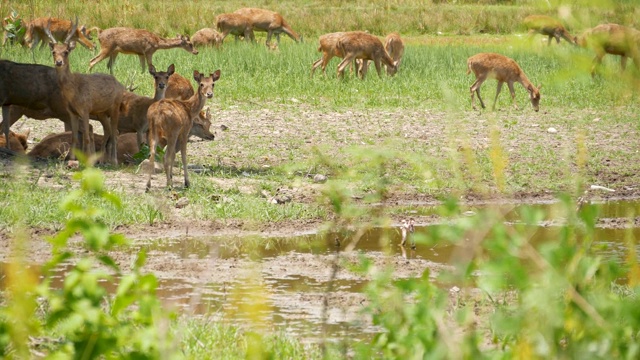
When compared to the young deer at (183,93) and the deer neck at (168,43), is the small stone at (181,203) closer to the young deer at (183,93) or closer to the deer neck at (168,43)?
the young deer at (183,93)

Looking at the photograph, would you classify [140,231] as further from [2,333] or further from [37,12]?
[37,12]

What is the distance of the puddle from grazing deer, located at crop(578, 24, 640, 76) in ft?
8.53

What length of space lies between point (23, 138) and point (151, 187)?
2.77 meters

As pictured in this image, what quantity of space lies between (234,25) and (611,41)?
30.6m

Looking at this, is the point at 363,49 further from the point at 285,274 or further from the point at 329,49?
the point at 285,274

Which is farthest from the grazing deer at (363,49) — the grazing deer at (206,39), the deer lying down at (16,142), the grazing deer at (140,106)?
the deer lying down at (16,142)

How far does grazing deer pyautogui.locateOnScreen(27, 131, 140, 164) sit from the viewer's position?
43.3 ft

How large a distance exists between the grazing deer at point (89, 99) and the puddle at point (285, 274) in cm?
363

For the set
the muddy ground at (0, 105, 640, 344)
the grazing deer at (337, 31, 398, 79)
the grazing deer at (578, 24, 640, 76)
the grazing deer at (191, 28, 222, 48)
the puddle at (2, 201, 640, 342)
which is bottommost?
the grazing deer at (191, 28, 222, 48)

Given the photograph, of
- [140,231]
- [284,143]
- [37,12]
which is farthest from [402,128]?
[37,12]

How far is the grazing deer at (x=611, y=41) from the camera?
3592 mm

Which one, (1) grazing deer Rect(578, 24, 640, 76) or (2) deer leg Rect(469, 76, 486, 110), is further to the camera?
(2) deer leg Rect(469, 76, 486, 110)

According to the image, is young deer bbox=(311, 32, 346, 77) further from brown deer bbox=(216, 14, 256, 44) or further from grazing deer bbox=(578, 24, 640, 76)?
grazing deer bbox=(578, 24, 640, 76)

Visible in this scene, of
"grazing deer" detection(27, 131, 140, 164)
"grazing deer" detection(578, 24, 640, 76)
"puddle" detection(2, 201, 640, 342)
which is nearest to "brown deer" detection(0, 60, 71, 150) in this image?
"grazing deer" detection(27, 131, 140, 164)
